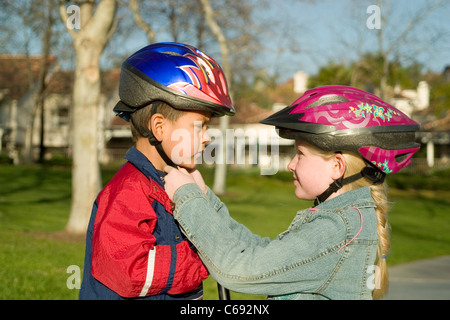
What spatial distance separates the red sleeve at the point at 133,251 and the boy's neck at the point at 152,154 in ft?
0.97

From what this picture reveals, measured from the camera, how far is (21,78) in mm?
41438

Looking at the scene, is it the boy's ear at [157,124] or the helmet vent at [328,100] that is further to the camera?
the boy's ear at [157,124]

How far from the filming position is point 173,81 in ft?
8.16

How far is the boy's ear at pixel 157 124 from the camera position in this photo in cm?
251

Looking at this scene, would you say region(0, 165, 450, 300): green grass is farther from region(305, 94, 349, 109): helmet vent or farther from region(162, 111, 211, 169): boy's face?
region(162, 111, 211, 169): boy's face

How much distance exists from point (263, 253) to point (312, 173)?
0.51 meters

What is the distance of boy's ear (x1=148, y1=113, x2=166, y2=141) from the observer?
251 centimetres

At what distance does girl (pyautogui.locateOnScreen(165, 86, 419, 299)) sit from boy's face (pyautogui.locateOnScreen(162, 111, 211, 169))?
17 centimetres

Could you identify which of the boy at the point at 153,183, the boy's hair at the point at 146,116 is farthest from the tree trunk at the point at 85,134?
the boy's hair at the point at 146,116

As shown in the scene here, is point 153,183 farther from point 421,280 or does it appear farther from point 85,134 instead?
point 85,134

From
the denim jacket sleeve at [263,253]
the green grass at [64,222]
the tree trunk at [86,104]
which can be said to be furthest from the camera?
the tree trunk at [86,104]

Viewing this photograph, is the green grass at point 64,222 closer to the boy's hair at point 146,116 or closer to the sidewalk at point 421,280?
the sidewalk at point 421,280
